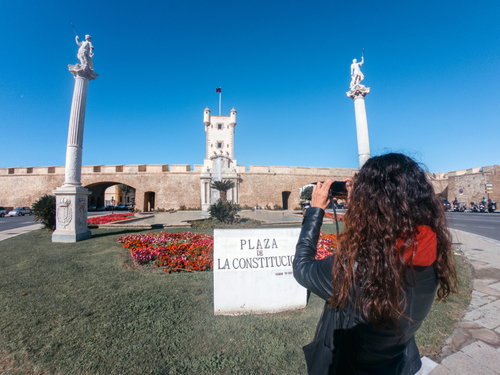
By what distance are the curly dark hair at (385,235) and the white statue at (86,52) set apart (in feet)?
36.2

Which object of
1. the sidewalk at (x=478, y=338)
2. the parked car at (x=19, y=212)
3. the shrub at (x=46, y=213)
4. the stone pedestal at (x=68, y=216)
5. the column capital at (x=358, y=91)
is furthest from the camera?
the parked car at (x=19, y=212)

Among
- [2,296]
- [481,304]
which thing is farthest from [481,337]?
[2,296]

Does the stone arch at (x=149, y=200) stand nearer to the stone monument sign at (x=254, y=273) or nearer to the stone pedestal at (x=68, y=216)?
the stone pedestal at (x=68, y=216)

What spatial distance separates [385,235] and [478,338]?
10.1ft

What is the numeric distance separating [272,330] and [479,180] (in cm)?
3898

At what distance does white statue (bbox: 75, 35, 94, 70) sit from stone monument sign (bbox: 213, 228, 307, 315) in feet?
31.2

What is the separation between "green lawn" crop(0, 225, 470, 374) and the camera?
231cm

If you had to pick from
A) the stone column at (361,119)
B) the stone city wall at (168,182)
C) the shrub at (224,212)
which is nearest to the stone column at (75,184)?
the shrub at (224,212)

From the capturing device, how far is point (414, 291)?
99 centimetres

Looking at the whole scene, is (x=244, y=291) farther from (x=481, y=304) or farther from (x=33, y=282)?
(x=33, y=282)

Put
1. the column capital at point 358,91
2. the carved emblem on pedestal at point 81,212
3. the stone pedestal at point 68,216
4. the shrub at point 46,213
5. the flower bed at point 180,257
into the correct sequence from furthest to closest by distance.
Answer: the column capital at point 358,91, the shrub at point 46,213, the carved emblem on pedestal at point 81,212, the stone pedestal at point 68,216, the flower bed at point 180,257

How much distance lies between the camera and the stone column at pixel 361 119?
405 inches

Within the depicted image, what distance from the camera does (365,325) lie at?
3.41 ft

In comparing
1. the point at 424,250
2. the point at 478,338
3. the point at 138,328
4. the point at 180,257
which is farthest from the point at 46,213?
the point at 478,338
